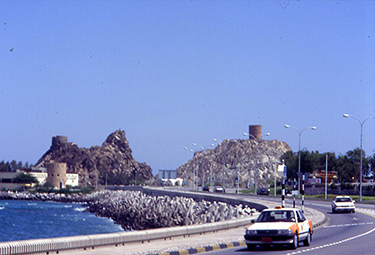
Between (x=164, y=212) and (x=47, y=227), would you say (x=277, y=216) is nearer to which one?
(x=164, y=212)

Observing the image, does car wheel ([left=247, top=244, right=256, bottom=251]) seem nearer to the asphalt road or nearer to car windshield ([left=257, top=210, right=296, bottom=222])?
the asphalt road

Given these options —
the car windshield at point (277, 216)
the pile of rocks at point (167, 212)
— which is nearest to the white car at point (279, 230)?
the car windshield at point (277, 216)

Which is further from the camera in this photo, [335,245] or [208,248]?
[335,245]

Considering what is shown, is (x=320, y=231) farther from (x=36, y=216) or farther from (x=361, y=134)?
(x=36, y=216)

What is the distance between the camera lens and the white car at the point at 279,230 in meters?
22.8

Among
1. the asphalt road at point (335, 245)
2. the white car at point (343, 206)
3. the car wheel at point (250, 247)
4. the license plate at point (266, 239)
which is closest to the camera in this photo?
the asphalt road at point (335, 245)

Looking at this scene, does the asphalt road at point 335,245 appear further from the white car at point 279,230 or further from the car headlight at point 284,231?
the car headlight at point 284,231

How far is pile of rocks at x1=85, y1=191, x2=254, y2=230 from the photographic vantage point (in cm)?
6346

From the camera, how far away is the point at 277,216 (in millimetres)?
24656

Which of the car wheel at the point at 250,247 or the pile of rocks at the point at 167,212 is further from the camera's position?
the pile of rocks at the point at 167,212

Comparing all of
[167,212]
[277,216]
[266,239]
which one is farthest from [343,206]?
[266,239]

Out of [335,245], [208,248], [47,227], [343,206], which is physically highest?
[343,206]

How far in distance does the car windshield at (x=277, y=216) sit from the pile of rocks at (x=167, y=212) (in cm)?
3063

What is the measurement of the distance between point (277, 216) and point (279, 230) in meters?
1.82
